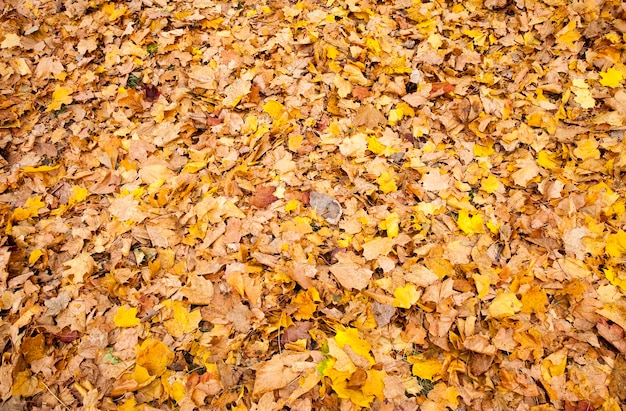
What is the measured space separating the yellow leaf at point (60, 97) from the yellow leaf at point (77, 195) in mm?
780

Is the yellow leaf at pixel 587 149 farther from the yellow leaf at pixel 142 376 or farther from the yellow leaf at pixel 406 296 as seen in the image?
the yellow leaf at pixel 142 376

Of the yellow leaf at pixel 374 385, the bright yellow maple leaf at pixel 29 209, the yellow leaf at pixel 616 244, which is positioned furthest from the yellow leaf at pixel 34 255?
the yellow leaf at pixel 616 244

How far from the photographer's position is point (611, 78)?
2865 mm

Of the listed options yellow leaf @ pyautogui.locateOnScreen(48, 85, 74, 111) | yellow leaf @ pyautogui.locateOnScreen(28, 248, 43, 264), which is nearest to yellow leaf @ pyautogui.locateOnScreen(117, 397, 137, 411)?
yellow leaf @ pyautogui.locateOnScreen(28, 248, 43, 264)

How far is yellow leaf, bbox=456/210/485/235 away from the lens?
2428 mm

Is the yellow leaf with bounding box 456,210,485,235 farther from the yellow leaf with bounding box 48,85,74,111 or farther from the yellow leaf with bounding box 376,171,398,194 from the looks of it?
the yellow leaf with bounding box 48,85,74,111

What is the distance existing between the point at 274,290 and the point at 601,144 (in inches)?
85.6

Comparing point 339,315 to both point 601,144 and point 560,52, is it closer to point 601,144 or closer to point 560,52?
point 601,144

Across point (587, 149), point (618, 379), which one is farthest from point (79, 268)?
point (587, 149)

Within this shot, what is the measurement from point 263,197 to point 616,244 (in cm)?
197

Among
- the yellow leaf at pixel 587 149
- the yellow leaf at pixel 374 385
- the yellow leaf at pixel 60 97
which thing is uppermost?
the yellow leaf at pixel 60 97

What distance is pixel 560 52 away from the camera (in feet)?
10.0

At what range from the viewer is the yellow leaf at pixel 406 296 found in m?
2.19

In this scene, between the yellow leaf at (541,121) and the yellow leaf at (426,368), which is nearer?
the yellow leaf at (426,368)
